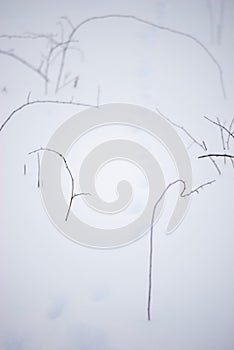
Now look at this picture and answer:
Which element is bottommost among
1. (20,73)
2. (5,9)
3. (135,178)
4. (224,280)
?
(224,280)

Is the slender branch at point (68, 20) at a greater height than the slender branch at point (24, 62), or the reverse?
the slender branch at point (68, 20)

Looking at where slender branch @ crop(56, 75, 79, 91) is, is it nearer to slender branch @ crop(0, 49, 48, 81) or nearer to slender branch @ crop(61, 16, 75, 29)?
slender branch @ crop(0, 49, 48, 81)

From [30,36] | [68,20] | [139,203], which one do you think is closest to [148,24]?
[68,20]

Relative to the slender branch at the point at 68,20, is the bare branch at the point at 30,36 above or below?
below

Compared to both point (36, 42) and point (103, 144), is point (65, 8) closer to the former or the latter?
point (36, 42)

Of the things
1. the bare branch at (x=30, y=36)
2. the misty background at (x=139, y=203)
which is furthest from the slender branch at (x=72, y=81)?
the bare branch at (x=30, y=36)

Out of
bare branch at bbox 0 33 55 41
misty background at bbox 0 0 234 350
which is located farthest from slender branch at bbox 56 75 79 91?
bare branch at bbox 0 33 55 41

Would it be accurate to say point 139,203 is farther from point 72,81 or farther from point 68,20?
point 68,20

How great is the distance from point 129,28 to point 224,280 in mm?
893

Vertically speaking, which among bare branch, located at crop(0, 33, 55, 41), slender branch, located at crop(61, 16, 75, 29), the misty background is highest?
slender branch, located at crop(61, 16, 75, 29)

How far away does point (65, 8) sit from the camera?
1.10 meters

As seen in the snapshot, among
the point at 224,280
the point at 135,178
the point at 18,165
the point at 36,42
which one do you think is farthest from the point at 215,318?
the point at 36,42

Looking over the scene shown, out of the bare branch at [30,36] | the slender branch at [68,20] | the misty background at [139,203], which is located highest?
the slender branch at [68,20]

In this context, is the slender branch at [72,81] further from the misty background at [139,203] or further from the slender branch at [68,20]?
the slender branch at [68,20]
